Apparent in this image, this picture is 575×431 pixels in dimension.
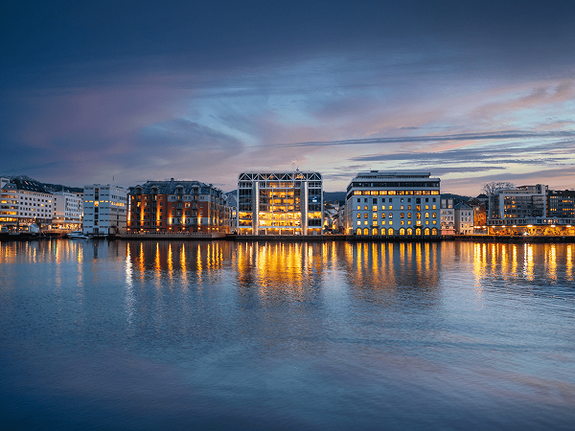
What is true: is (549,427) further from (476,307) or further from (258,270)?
(258,270)

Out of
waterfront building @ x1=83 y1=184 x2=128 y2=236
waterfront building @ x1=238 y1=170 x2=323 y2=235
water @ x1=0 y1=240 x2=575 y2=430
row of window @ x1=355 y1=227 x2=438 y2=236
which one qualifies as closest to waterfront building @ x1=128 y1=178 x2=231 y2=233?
waterfront building @ x1=238 y1=170 x2=323 y2=235

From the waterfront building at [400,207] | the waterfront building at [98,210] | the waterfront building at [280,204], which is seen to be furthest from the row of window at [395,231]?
the waterfront building at [98,210]

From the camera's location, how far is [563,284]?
131ft

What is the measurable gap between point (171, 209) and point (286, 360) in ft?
522

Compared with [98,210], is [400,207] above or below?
below

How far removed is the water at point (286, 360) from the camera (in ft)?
40.7

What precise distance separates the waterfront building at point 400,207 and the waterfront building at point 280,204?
17.8 m

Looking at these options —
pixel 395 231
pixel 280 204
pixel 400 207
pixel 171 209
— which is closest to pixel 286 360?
pixel 280 204

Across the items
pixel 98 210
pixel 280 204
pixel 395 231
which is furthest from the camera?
pixel 98 210

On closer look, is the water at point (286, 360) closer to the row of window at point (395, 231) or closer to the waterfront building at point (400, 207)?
the row of window at point (395, 231)

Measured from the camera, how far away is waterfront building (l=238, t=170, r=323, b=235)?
171750 mm

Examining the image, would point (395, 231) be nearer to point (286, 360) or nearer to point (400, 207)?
point (400, 207)

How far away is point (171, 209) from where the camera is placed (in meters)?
169

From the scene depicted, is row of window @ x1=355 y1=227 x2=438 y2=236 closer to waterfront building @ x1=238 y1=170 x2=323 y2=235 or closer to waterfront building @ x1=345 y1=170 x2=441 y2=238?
waterfront building @ x1=345 y1=170 x2=441 y2=238
